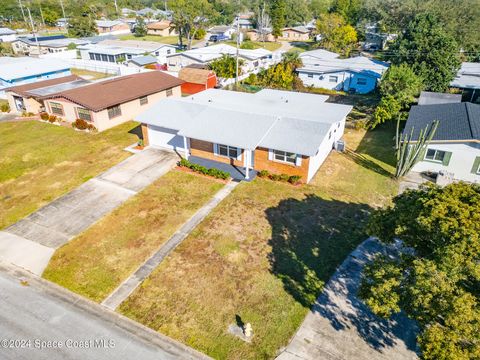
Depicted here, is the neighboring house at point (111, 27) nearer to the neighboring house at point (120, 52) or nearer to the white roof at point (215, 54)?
the neighboring house at point (120, 52)

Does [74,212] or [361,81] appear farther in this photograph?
[361,81]

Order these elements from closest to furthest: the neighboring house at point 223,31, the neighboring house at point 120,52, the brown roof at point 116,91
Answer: the brown roof at point 116,91 → the neighboring house at point 120,52 → the neighboring house at point 223,31

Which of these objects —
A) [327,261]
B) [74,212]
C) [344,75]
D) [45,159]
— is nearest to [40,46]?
[45,159]

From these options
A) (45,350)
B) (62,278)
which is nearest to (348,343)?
(45,350)

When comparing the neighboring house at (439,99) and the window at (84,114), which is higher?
the neighboring house at (439,99)

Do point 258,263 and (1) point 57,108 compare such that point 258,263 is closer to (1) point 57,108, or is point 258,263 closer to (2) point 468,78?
(1) point 57,108

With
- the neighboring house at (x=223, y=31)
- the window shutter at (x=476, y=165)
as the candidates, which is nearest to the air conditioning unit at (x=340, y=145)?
the window shutter at (x=476, y=165)
